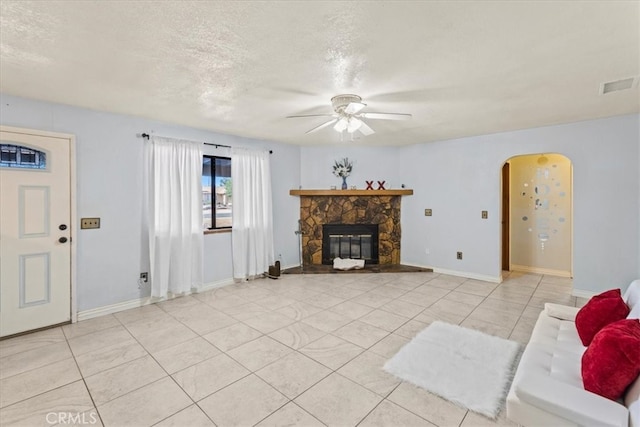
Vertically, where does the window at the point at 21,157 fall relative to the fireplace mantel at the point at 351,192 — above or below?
above

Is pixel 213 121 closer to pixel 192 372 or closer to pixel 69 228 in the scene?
pixel 69 228

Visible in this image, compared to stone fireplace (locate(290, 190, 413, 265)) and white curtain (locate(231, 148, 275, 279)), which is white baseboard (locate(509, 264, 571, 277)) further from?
white curtain (locate(231, 148, 275, 279))

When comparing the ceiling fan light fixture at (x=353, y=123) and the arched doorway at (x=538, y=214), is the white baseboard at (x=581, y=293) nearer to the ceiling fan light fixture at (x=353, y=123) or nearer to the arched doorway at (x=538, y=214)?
the arched doorway at (x=538, y=214)

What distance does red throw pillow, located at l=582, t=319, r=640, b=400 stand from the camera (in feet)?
4.85

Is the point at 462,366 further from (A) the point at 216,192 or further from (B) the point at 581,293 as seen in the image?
(A) the point at 216,192

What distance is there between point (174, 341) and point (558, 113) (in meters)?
5.22

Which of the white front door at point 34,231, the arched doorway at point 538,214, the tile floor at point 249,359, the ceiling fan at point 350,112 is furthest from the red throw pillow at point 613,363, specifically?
the white front door at point 34,231

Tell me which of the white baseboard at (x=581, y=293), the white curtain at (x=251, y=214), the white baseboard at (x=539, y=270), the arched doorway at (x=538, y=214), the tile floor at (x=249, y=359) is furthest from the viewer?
the white baseboard at (x=539, y=270)

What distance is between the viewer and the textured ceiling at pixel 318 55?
1702mm

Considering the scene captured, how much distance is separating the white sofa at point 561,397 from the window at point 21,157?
185 inches

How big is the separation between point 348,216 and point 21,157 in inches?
190

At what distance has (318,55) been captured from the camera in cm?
218

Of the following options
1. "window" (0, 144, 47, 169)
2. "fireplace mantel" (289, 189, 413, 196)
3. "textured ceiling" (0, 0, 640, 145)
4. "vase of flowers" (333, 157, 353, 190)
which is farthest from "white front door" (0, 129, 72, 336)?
"vase of flowers" (333, 157, 353, 190)

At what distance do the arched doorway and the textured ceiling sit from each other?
1.77 meters
